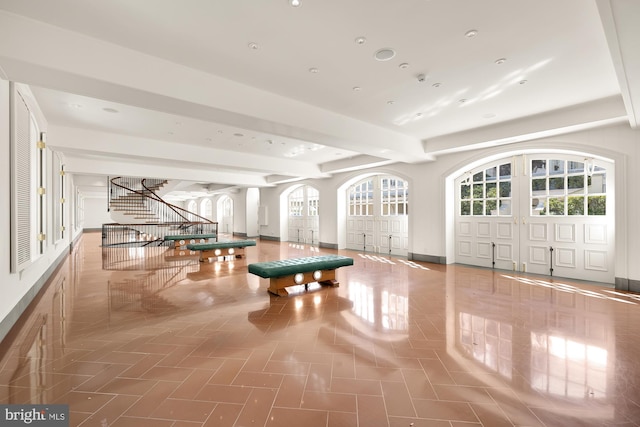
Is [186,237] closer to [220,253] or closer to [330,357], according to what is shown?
[220,253]

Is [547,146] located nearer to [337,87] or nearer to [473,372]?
[337,87]

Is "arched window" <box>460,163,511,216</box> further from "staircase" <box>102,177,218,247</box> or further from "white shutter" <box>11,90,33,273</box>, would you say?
"staircase" <box>102,177,218,247</box>

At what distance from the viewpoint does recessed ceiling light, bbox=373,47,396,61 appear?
3.61m

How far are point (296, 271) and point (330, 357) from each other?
2318 millimetres

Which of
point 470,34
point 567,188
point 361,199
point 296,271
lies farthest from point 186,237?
point 567,188

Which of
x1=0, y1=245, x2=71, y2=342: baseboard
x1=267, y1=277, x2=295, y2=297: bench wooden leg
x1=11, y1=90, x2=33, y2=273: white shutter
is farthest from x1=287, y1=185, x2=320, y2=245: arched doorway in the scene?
x1=11, y1=90, x2=33, y2=273: white shutter

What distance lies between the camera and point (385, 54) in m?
3.70

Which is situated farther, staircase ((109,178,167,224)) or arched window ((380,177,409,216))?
staircase ((109,178,167,224))

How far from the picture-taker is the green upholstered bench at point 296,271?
4.98 metres

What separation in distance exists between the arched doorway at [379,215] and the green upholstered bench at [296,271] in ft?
15.7

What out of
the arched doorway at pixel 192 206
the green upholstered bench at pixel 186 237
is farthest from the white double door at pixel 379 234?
the arched doorway at pixel 192 206

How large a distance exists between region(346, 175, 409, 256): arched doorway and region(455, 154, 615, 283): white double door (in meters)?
1.98

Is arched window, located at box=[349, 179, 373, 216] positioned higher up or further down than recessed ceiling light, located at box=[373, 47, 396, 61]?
further down

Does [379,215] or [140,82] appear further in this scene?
[379,215]
